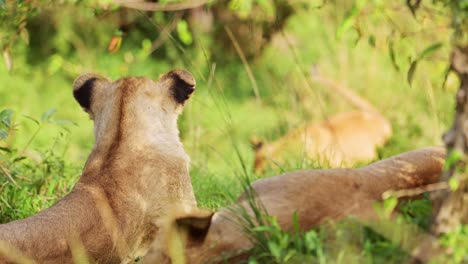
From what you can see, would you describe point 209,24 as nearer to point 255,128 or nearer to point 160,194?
point 255,128

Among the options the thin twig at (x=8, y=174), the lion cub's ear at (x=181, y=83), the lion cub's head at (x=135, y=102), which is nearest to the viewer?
the lion cub's head at (x=135, y=102)

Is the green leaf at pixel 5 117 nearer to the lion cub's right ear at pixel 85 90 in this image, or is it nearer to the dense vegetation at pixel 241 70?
the lion cub's right ear at pixel 85 90

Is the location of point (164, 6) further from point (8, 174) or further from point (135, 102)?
point (8, 174)

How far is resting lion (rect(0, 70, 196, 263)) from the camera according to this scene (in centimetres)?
412

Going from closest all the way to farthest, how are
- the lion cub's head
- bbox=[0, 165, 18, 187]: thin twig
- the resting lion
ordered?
the resting lion → the lion cub's head → bbox=[0, 165, 18, 187]: thin twig

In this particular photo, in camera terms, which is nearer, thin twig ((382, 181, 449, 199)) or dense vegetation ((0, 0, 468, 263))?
thin twig ((382, 181, 449, 199))

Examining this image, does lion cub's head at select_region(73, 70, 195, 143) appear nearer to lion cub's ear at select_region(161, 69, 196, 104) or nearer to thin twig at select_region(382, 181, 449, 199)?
lion cub's ear at select_region(161, 69, 196, 104)

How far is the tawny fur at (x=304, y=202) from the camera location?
139 inches

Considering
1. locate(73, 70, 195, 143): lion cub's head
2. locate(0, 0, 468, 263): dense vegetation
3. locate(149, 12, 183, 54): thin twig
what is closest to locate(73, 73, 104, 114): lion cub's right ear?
locate(73, 70, 195, 143): lion cub's head

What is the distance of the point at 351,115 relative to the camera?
30.9 feet

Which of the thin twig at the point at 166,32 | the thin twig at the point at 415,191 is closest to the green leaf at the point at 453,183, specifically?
the thin twig at the point at 415,191

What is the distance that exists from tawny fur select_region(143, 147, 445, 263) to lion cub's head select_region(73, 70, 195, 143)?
1.04 meters

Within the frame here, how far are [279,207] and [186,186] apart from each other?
1.04 metres

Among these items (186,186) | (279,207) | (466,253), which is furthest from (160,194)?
(466,253)
